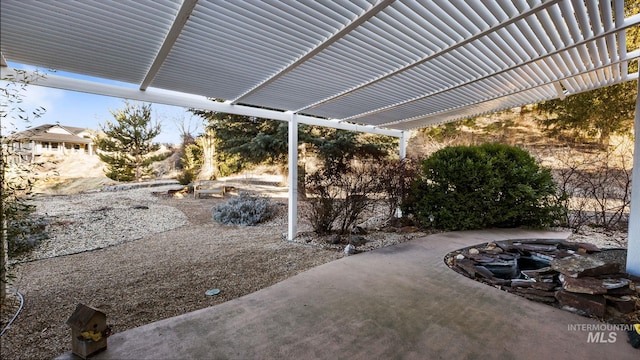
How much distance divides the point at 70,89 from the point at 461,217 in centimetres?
701

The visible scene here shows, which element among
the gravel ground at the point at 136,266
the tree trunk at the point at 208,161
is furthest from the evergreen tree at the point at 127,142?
the gravel ground at the point at 136,266

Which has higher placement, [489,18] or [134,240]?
[489,18]

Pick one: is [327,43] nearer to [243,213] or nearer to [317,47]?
[317,47]

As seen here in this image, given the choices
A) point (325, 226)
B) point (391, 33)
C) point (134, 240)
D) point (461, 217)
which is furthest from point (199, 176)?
point (391, 33)

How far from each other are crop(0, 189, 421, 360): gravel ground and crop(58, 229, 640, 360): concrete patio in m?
0.35

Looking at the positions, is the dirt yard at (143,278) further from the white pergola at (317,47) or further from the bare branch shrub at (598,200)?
the bare branch shrub at (598,200)

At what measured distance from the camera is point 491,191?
232 inches

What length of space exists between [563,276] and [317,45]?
3.76m

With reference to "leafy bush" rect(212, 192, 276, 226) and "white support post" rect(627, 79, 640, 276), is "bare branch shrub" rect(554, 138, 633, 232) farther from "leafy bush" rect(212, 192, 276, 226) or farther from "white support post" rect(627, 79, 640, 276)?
"leafy bush" rect(212, 192, 276, 226)

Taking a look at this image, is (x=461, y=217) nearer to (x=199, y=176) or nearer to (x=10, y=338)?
(x=10, y=338)

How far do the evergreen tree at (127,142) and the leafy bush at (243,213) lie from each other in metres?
7.75

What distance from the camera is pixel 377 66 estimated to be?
3664mm

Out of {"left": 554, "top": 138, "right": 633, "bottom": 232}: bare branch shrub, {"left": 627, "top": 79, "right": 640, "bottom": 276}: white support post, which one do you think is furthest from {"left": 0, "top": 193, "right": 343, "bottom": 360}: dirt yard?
{"left": 554, "top": 138, "right": 633, "bottom": 232}: bare branch shrub

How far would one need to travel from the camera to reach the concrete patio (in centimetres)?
210
